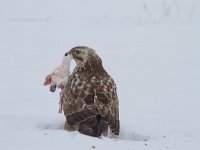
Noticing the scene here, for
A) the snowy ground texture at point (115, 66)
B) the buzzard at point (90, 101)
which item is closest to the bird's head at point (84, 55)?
the buzzard at point (90, 101)

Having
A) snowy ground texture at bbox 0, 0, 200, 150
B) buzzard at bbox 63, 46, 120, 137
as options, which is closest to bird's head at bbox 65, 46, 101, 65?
buzzard at bbox 63, 46, 120, 137

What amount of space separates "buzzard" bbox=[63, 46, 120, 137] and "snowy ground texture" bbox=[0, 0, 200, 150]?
208mm

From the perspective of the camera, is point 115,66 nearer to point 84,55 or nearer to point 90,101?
point 84,55

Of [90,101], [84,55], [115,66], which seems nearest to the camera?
[90,101]

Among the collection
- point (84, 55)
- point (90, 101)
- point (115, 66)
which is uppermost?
point (115, 66)

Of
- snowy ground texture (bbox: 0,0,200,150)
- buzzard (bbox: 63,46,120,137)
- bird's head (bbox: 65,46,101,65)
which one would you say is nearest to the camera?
buzzard (bbox: 63,46,120,137)

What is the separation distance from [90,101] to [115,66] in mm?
5361

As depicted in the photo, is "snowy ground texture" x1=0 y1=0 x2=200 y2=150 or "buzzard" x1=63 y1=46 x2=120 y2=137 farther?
"snowy ground texture" x1=0 y1=0 x2=200 y2=150

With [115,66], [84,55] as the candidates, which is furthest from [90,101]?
[115,66]

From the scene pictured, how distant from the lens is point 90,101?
18.6 feet

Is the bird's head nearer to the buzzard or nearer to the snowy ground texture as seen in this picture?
the buzzard

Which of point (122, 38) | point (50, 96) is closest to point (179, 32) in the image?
point (122, 38)

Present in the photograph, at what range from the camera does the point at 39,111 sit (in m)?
7.29

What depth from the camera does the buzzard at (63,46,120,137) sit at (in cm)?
560
